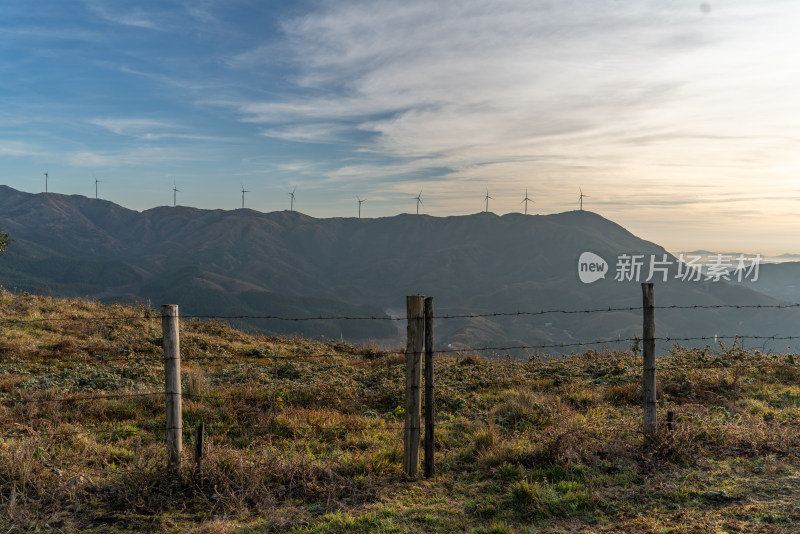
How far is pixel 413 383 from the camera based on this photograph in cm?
716

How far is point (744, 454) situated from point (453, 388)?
6.97 metres

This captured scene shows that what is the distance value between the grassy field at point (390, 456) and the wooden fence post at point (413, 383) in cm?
30

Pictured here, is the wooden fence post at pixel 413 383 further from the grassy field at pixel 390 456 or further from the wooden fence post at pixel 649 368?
the wooden fence post at pixel 649 368

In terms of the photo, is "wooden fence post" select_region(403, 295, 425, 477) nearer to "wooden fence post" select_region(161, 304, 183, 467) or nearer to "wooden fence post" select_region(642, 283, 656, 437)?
"wooden fence post" select_region(161, 304, 183, 467)

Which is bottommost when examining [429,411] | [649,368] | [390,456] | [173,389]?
[390,456]

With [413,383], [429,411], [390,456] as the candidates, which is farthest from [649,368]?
[390,456]

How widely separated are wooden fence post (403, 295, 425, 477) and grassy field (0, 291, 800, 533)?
30 centimetres

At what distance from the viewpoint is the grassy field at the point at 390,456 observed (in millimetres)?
5992

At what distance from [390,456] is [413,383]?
149 cm

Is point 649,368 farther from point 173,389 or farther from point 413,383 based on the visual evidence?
point 173,389

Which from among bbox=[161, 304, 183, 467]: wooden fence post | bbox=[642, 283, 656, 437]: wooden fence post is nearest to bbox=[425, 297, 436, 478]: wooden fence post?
bbox=[161, 304, 183, 467]: wooden fence post

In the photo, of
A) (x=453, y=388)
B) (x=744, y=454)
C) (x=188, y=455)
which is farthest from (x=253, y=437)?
(x=744, y=454)

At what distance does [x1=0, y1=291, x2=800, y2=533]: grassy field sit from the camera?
599 centimetres

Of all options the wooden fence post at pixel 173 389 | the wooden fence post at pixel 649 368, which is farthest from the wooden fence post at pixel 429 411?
the wooden fence post at pixel 649 368
